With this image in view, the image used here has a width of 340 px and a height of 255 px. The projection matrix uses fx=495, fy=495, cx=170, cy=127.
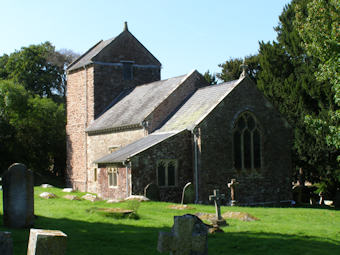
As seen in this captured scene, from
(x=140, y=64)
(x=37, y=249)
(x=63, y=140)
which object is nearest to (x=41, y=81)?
(x=63, y=140)

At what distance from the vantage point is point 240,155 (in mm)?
26016

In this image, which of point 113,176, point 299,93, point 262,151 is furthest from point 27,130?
point 299,93

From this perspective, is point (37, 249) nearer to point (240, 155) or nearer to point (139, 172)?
point (139, 172)

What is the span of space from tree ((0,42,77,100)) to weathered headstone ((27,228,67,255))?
45.6 meters

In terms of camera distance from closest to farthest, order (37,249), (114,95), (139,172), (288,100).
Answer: (37,249) < (139,172) < (288,100) < (114,95)

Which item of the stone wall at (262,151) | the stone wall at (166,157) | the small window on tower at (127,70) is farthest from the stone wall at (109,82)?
the stone wall at (262,151)

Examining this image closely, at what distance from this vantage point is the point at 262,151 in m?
26.7

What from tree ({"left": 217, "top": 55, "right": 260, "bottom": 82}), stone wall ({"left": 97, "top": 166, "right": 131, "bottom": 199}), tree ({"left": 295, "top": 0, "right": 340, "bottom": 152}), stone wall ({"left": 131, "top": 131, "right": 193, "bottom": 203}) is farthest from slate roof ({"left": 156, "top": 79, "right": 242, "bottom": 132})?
tree ({"left": 217, "top": 55, "right": 260, "bottom": 82})

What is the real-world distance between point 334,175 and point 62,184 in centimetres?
2192

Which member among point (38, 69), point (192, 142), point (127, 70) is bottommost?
point (192, 142)

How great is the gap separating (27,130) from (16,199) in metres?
28.7

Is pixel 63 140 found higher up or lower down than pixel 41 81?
lower down

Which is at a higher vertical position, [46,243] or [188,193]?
[46,243]

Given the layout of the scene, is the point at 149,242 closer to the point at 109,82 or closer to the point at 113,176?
the point at 113,176
